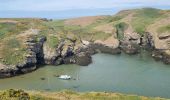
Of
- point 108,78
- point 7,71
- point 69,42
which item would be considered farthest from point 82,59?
point 7,71

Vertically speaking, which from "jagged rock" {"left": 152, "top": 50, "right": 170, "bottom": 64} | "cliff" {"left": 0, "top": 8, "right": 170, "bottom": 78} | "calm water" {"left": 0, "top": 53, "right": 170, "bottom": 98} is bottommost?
"calm water" {"left": 0, "top": 53, "right": 170, "bottom": 98}

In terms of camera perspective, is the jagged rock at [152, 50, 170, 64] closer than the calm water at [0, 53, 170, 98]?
No

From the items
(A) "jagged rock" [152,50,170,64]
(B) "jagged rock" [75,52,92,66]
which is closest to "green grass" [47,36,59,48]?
(B) "jagged rock" [75,52,92,66]

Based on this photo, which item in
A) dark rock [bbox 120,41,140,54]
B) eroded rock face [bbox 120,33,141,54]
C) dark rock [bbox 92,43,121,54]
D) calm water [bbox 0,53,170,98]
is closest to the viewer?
calm water [bbox 0,53,170,98]

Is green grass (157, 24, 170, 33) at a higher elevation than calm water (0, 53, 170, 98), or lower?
higher

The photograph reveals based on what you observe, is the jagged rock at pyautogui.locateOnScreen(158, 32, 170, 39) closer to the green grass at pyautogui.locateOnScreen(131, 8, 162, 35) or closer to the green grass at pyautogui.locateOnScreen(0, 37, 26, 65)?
the green grass at pyautogui.locateOnScreen(131, 8, 162, 35)

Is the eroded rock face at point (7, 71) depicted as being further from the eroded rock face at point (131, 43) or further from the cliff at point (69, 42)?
the eroded rock face at point (131, 43)

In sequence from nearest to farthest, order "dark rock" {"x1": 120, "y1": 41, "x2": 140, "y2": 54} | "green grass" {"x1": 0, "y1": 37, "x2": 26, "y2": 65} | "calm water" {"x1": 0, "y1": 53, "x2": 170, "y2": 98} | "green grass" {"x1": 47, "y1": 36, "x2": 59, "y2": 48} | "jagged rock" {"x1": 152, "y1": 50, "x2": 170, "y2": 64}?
1. "calm water" {"x1": 0, "y1": 53, "x2": 170, "y2": 98}
2. "green grass" {"x1": 0, "y1": 37, "x2": 26, "y2": 65}
3. "jagged rock" {"x1": 152, "y1": 50, "x2": 170, "y2": 64}
4. "green grass" {"x1": 47, "y1": 36, "x2": 59, "y2": 48}
5. "dark rock" {"x1": 120, "y1": 41, "x2": 140, "y2": 54}

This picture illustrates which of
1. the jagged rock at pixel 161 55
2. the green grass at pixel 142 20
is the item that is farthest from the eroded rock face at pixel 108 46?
the jagged rock at pixel 161 55

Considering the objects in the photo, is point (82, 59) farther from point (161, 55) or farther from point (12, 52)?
point (161, 55)

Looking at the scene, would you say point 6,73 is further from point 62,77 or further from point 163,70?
point 163,70
